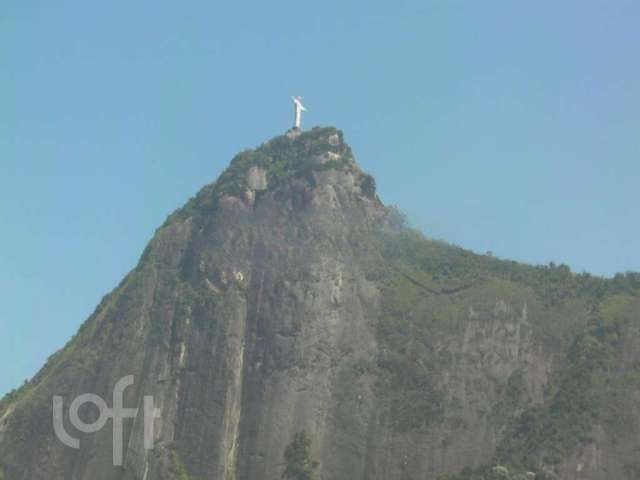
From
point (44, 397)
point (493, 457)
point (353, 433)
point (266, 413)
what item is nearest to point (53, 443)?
point (44, 397)

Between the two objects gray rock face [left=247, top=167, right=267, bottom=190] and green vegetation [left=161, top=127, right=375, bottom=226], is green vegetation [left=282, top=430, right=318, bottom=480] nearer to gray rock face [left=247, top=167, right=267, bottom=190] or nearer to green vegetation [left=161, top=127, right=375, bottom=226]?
→ green vegetation [left=161, top=127, right=375, bottom=226]

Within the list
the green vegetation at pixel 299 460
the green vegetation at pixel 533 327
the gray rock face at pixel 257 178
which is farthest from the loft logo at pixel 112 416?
the gray rock face at pixel 257 178

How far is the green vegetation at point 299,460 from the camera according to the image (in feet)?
292

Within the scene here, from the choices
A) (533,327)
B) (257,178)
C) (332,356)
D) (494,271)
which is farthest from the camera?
(257,178)

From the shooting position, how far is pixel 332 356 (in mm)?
95688

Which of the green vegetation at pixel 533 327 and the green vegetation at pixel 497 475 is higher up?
the green vegetation at pixel 533 327

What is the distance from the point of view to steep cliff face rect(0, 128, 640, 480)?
90000mm

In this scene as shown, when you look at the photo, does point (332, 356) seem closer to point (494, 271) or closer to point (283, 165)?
point (494, 271)

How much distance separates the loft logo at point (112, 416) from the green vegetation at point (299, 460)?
9.43 m

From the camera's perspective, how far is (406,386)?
93812 mm

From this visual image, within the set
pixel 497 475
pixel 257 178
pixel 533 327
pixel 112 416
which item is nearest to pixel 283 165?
pixel 257 178

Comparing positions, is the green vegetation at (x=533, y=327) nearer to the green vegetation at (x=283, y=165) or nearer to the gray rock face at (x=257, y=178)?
the green vegetation at (x=283, y=165)

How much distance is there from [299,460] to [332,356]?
9.00 metres

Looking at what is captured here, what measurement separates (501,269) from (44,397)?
34.4m
